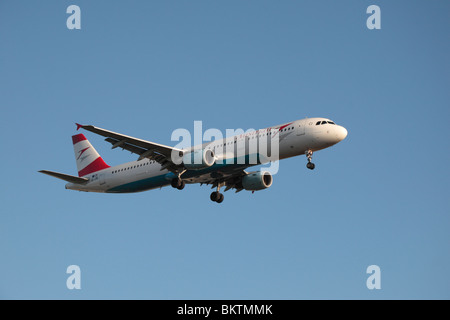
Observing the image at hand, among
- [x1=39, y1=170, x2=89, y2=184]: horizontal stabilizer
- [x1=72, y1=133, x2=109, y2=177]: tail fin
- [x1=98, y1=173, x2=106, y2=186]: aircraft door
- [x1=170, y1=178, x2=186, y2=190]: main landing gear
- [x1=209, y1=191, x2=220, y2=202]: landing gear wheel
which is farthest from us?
[x1=72, y1=133, x2=109, y2=177]: tail fin

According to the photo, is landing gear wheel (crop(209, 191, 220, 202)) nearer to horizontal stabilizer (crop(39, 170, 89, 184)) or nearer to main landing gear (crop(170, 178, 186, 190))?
main landing gear (crop(170, 178, 186, 190))

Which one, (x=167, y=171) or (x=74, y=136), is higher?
(x=74, y=136)

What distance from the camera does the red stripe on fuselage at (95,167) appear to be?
60.3m

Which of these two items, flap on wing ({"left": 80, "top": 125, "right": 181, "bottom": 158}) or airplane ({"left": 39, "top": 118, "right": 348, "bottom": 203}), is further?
airplane ({"left": 39, "top": 118, "right": 348, "bottom": 203})

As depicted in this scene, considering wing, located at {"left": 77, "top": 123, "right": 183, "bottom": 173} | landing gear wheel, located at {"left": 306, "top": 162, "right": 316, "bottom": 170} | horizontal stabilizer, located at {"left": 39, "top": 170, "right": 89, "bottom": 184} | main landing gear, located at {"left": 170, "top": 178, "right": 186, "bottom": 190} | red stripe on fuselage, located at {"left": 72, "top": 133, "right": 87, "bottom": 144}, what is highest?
red stripe on fuselage, located at {"left": 72, "top": 133, "right": 87, "bottom": 144}

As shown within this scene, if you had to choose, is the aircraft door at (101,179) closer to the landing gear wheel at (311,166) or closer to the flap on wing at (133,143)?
the flap on wing at (133,143)

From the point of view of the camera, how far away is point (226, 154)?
168ft

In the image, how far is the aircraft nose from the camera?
1925 inches

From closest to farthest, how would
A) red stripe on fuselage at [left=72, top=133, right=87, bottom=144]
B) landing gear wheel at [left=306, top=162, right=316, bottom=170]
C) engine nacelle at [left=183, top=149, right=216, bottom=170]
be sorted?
landing gear wheel at [left=306, top=162, right=316, bottom=170], engine nacelle at [left=183, top=149, right=216, bottom=170], red stripe on fuselage at [left=72, top=133, right=87, bottom=144]

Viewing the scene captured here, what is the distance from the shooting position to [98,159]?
6134 centimetres

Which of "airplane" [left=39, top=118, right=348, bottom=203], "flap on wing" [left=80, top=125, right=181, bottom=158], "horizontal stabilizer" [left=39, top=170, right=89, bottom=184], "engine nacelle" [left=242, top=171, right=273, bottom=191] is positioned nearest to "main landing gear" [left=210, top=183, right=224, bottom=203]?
"airplane" [left=39, top=118, right=348, bottom=203]
